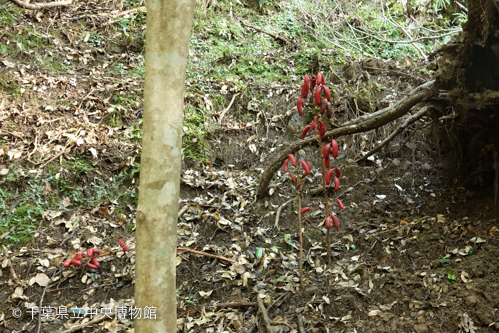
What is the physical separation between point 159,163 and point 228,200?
3049mm

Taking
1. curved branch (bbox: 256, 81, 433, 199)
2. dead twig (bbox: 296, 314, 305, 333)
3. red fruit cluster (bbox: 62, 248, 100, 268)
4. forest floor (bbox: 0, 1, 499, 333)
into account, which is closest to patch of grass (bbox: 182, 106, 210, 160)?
forest floor (bbox: 0, 1, 499, 333)

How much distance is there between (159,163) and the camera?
204 centimetres

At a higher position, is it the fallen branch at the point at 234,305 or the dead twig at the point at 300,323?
the fallen branch at the point at 234,305

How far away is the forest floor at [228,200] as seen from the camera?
347 cm

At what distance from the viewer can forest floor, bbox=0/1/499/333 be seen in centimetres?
347

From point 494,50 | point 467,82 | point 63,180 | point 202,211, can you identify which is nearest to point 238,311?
point 202,211

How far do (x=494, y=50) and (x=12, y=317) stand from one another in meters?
5.46

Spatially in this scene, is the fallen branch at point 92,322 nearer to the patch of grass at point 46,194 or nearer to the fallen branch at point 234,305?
the fallen branch at point 234,305

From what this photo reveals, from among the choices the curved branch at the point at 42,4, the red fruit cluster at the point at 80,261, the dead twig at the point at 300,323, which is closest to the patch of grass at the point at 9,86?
the curved branch at the point at 42,4

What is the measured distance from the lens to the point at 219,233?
4621 millimetres

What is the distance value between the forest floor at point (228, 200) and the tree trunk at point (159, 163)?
63.1 inches

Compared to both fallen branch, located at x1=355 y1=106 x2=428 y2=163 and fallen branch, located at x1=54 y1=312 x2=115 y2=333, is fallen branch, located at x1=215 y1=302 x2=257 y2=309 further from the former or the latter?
fallen branch, located at x1=355 y1=106 x2=428 y2=163

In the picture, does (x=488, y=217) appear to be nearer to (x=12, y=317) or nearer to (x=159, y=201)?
(x=159, y=201)

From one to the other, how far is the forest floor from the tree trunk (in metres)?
1.60
